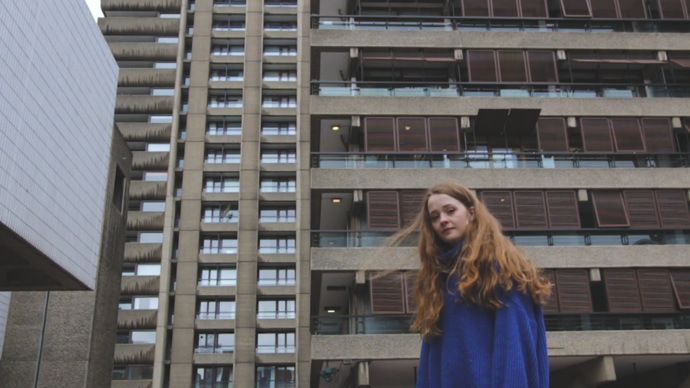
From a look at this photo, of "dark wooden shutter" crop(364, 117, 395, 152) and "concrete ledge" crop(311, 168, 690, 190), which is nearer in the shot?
"concrete ledge" crop(311, 168, 690, 190)

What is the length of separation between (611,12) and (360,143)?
12.4 meters

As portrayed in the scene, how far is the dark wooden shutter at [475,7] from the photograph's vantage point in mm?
29688

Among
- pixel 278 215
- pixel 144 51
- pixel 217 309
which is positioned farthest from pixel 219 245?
pixel 144 51

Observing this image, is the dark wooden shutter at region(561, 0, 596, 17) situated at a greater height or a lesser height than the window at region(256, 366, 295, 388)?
greater

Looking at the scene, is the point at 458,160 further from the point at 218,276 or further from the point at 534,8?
the point at 218,276

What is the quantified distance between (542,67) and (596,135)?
360 centimetres

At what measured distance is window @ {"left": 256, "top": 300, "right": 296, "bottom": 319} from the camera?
53.8 meters

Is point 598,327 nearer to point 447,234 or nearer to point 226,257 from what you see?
point 447,234

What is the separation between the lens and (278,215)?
57.7 m

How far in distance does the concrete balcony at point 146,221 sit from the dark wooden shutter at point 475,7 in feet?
115

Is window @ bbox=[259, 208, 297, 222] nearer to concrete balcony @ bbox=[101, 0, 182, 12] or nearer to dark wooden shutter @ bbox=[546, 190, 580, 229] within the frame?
concrete balcony @ bbox=[101, 0, 182, 12]

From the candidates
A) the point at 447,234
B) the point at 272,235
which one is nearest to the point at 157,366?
the point at 272,235

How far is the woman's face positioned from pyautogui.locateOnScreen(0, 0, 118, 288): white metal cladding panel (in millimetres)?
19506

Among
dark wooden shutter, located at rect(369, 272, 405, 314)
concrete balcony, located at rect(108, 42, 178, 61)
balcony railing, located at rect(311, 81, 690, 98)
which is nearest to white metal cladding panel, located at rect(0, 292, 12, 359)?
balcony railing, located at rect(311, 81, 690, 98)
